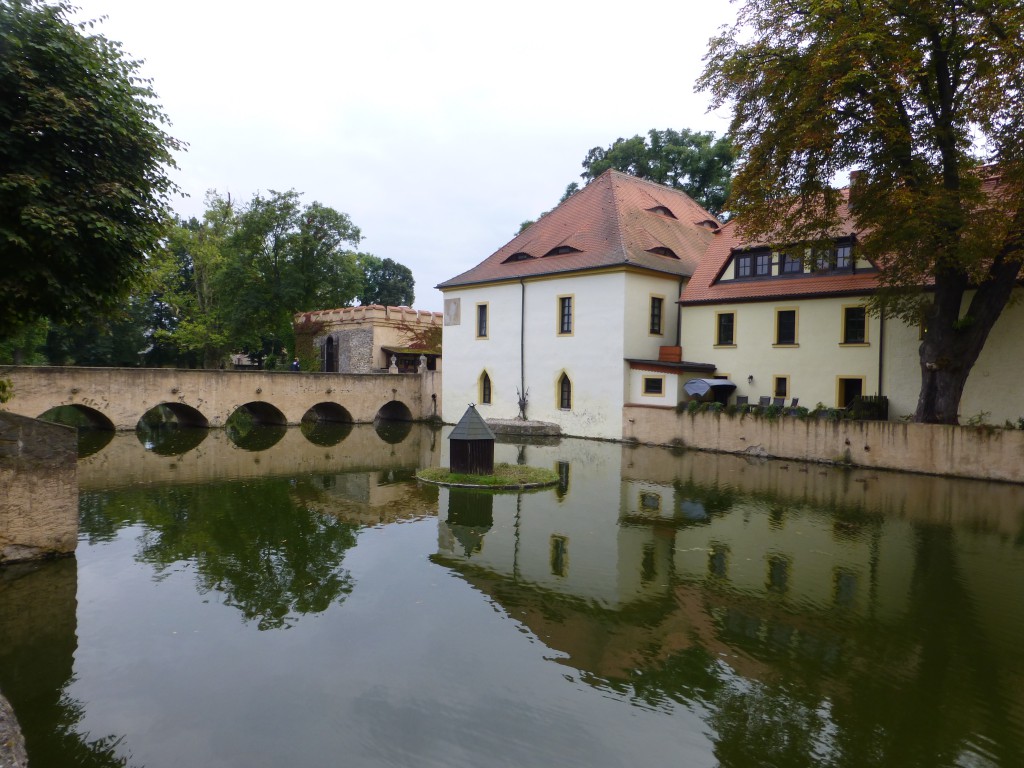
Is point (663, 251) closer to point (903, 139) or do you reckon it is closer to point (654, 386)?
point (654, 386)

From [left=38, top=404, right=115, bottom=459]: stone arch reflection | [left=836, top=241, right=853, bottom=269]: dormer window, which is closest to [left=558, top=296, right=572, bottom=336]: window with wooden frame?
[left=836, top=241, right=853, bottom=269]: dormer window

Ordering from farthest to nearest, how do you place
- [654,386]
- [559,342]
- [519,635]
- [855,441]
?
[559,342]
[654,386]
[855,441]
[519,635]

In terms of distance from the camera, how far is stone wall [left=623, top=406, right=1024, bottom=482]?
17.9 m

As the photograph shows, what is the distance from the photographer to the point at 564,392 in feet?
94.8

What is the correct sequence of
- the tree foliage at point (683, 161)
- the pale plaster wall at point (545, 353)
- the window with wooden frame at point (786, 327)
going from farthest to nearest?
the tree foliage at point (683, 161) < the pale plaster wall at point (545, 353) < the window with wooden frame at point (786, 327)

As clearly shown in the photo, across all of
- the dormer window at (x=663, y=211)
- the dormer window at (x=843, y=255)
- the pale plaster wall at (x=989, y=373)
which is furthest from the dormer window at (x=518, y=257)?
the pale plaster wall at (x=989, y=373)

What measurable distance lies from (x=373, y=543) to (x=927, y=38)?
1698cm

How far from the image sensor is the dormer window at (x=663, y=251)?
28766 mm

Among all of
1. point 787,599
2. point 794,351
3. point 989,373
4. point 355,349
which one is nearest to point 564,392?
point 794,351

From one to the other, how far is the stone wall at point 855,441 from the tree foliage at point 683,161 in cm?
2146

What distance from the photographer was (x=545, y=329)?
29.4 m

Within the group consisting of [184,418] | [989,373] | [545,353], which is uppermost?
[545,353]

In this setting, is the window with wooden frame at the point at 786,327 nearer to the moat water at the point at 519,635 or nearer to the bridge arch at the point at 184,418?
A: the moat water at the point at 519,635

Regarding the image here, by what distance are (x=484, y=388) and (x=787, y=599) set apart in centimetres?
2402
